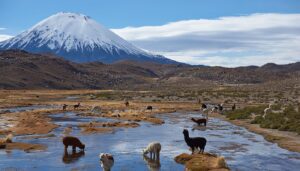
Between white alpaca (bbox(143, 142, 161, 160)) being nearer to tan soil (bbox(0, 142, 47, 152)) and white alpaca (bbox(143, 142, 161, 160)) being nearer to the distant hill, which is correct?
tan soil (bbox(0, 142, 47, 152))

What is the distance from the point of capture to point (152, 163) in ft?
70.8

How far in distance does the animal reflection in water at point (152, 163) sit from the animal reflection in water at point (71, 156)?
3.25 meters

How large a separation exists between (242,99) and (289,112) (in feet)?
115

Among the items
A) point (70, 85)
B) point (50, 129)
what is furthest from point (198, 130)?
point (70, 85)

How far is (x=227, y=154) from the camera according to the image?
24.2 meters

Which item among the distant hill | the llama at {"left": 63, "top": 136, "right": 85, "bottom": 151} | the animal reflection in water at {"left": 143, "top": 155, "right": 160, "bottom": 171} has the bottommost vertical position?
the animal reflection in water at {"left": 143, "top": 155, "right": 160, "bottom": 171}

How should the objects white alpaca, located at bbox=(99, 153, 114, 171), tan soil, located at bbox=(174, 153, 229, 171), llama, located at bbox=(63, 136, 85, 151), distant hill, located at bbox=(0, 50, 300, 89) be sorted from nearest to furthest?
white alpaca, located at bbox=(99, 153, 114, 171), tan soil, located at bbox=(174, 153, 229, 171), llama, located at bbox=(63, 136, 85, 151), distant hill, located at bbox=(0, 50, 300, 89)

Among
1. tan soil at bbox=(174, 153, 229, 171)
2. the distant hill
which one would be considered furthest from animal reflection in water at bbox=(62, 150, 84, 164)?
the distant hill

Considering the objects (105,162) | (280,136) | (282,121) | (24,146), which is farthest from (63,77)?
(105,162)

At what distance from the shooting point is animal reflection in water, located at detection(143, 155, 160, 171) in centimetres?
2056

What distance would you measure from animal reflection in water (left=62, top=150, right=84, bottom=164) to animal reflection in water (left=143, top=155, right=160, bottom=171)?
3249 millimetres

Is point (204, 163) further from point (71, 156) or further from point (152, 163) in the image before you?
point (71, 156)

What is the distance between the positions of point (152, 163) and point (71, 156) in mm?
4347

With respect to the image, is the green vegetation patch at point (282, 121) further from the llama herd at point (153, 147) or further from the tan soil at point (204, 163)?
the tan soil at point (204, 163)
